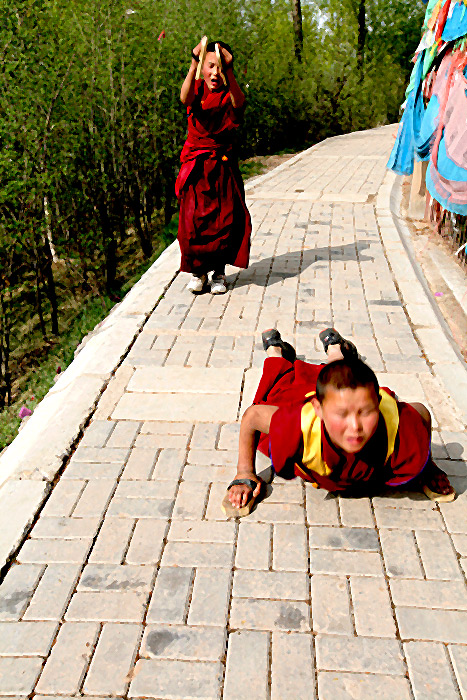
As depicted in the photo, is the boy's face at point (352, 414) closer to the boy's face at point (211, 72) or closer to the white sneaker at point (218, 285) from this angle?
the white sneaker at point (218, 285)

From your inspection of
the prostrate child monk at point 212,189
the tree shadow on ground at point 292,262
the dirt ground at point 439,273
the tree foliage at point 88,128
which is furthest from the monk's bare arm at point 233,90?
the tree foliage at point 88,128

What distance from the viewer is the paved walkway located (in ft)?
7.34

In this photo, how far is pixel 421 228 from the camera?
8297 millimetres

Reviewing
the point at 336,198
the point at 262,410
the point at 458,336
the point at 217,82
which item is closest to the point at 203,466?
the point at 262,410

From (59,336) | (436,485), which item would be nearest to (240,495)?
(436,485)

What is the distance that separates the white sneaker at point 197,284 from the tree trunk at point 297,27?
20.9 m

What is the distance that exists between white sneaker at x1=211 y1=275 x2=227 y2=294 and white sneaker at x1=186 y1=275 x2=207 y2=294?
0.30 ft

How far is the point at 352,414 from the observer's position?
2561 millimetres

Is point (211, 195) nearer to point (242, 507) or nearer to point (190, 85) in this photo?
point (190, 85)

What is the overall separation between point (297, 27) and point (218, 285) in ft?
72.3

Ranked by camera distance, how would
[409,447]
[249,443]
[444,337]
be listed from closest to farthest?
[409,447], [249,443], [444,337]

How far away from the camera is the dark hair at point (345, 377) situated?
8.36ft

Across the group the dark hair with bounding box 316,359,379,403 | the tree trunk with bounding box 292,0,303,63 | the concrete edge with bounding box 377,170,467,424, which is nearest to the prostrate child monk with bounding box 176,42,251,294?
the concrete edge with bounding box 377,170,467,424

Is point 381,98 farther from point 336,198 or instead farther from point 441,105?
point 441,105
